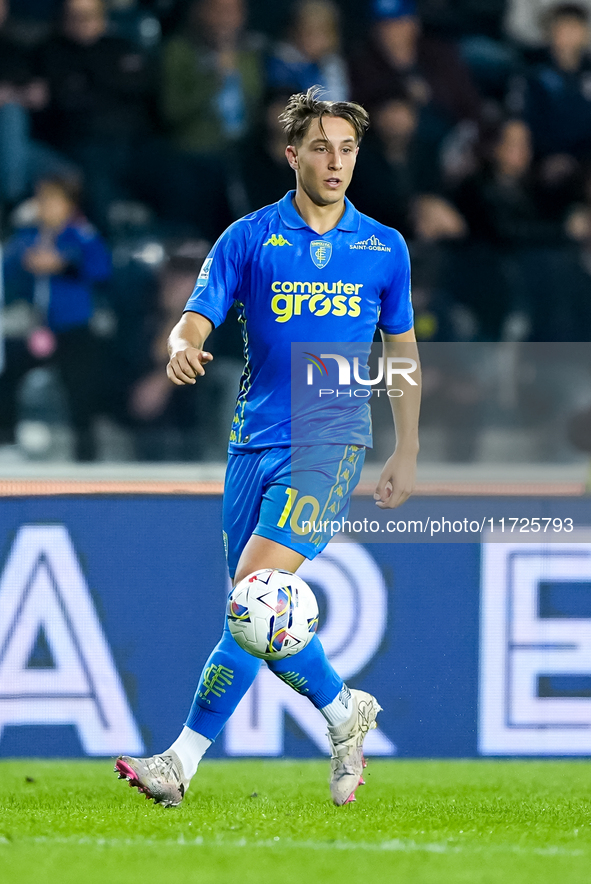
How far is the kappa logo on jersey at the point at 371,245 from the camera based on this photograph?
4.00m

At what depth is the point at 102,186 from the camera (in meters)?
7.15

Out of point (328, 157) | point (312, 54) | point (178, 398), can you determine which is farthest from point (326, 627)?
point (312, 54)

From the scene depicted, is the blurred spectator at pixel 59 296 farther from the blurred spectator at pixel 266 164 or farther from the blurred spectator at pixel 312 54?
the blurred spectator at pixel 312 54

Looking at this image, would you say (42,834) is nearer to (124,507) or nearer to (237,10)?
(124,507)

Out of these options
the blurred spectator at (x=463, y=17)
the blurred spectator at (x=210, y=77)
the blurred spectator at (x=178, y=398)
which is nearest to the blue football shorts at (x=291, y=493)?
the blurred spectator at (x=178, y=398)

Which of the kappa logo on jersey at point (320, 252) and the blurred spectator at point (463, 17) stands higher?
the blurred spectator at point (463, 17)

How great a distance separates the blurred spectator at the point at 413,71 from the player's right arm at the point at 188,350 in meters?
4.28

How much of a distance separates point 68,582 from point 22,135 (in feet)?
11.1

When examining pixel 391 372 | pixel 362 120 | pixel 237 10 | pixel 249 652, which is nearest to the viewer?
pixel 249 652

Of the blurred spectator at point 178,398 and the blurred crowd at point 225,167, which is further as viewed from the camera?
the blurred crowd at point 225,167

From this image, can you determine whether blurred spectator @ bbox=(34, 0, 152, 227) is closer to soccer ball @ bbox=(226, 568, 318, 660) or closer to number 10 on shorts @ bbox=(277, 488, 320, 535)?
number 10 on shorts @ bbox=(277, 488, 320, 535)

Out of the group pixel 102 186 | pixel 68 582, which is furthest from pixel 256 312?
pixel 102 186

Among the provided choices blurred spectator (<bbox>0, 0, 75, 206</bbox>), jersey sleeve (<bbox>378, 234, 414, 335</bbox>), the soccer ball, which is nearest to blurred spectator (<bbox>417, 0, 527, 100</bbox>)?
blurred spectator (<bbox>0, 0, 75, 206</bbox>)

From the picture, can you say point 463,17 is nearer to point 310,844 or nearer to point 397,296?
point 397,296
